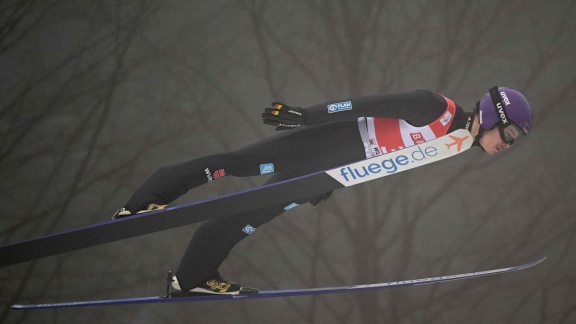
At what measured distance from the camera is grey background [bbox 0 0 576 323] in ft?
16.1

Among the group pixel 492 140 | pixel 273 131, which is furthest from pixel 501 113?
pixel 273 131

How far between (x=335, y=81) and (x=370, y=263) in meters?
1.39

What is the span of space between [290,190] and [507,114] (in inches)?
36.6

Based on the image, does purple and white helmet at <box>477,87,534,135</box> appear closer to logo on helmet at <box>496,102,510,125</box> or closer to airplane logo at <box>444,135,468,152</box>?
logo on helmet at <box>496,102,510,125</box>

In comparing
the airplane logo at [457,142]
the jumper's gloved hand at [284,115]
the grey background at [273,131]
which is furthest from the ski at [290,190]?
the grey background at [273,131]

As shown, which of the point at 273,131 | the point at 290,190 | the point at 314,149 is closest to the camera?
the point at 290,190

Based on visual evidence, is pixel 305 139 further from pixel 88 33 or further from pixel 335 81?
pixel 88 33

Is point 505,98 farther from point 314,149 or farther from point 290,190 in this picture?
point 290,190

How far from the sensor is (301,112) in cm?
274

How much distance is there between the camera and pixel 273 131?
4.99 meters

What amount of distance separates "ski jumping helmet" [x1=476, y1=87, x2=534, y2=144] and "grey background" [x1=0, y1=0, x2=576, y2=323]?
214 centimetres

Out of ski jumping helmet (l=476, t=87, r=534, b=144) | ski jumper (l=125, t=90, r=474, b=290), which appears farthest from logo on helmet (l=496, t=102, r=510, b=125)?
ski jumper (l=125, t=90, r=474, b=290)

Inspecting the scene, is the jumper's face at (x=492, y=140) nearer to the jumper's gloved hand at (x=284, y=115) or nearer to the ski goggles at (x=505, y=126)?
the ski goggles at (x=505, y=126)

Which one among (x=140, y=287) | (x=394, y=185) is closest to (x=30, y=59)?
(x=140, y=287)
